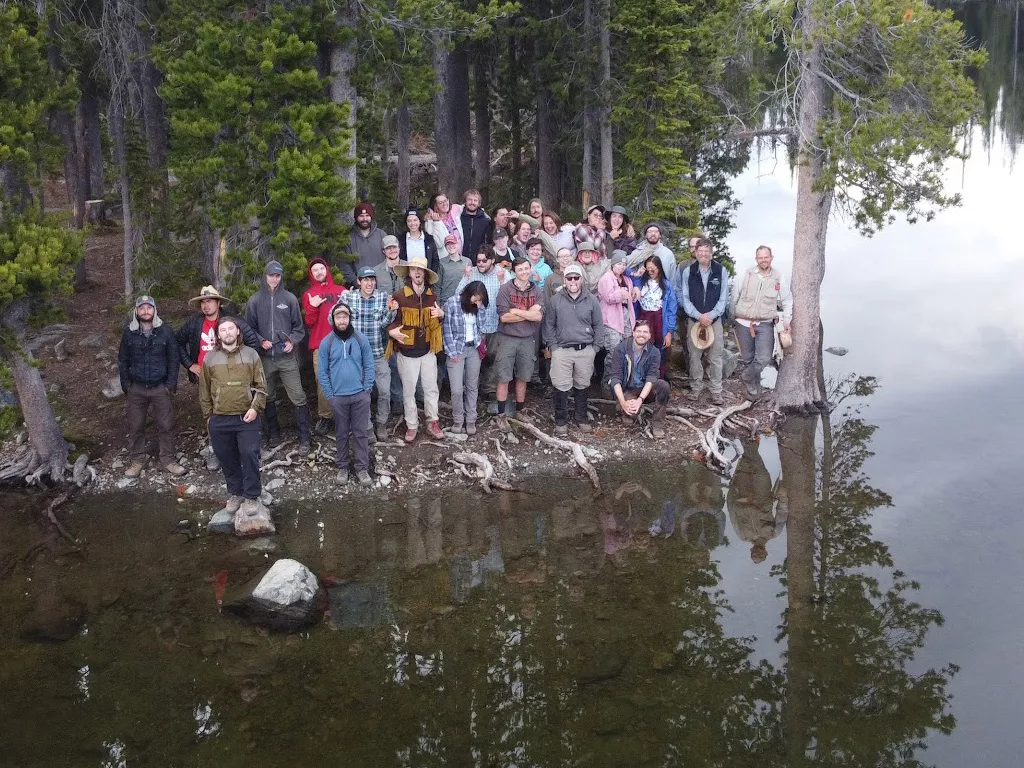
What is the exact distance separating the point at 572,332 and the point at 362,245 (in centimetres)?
284

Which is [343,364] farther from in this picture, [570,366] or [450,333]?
[570,366]

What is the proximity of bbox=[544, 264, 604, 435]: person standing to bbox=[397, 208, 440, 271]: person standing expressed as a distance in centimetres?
165

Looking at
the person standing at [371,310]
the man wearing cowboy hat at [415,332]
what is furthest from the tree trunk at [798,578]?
the person standing at [371,310]

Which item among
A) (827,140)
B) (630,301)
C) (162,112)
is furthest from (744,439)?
(162,112)

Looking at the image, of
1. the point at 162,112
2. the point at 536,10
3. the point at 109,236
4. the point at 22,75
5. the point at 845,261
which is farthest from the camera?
the point at 845,261

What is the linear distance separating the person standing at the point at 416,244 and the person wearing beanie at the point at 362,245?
304 mm

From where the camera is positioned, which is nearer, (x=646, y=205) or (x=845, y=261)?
(x=646, y=205)

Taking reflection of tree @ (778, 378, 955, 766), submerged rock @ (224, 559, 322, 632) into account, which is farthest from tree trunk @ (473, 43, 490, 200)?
submerged rock @ (224, 559, 322, 632)

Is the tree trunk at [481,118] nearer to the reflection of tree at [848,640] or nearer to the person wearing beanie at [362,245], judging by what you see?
A: the person wearing beanie at [362,245]

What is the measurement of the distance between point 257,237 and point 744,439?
6826 mm

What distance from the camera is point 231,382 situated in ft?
30.9

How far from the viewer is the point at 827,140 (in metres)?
11.5

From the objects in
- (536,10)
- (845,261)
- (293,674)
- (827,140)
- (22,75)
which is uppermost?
(536,10)

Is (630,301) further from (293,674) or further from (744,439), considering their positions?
(293,674)
